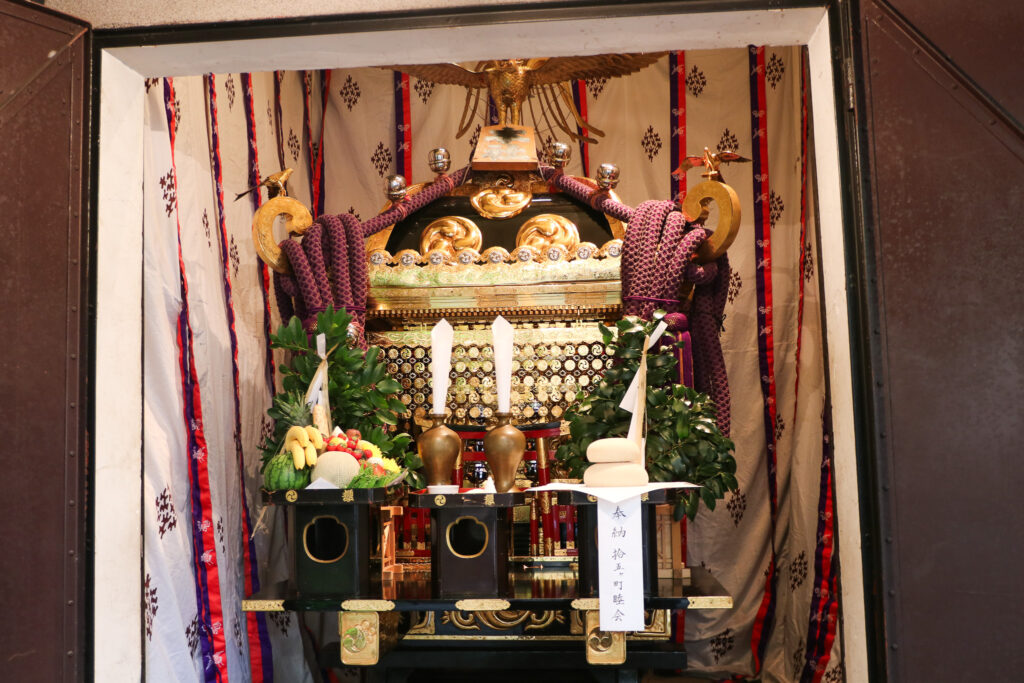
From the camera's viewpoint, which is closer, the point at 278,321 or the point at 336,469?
the point at 336,469

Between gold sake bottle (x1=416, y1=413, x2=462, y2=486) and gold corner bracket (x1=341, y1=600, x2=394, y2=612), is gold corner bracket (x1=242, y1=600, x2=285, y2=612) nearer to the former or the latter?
gold corner bracket (x1=341, y1=600, x2=394, y2=612)

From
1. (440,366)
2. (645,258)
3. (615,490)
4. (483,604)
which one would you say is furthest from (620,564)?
(645,258)

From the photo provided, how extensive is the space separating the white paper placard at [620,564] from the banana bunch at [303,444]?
2.73ft

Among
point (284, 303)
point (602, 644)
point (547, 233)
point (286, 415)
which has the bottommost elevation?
point (602, 644)

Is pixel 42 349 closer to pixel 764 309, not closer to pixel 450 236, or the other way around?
pixel 450 236

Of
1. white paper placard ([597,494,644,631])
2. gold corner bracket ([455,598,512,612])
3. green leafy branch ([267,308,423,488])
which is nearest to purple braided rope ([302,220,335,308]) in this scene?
green leafy branch ([267,308,423,488])

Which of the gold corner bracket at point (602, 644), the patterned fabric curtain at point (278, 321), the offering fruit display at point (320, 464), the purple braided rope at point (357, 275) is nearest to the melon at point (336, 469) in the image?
the offering fruit display at point (320, 464)

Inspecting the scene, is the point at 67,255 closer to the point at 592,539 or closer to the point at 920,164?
the point at 592,539

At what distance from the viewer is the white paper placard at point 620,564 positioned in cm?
256

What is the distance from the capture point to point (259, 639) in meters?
3.42

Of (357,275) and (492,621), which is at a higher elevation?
(357,275)

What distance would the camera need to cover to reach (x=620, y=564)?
2.58m

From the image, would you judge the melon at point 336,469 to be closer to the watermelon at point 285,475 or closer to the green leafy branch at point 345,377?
the watermelon at point 285,475

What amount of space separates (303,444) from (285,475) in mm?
103
